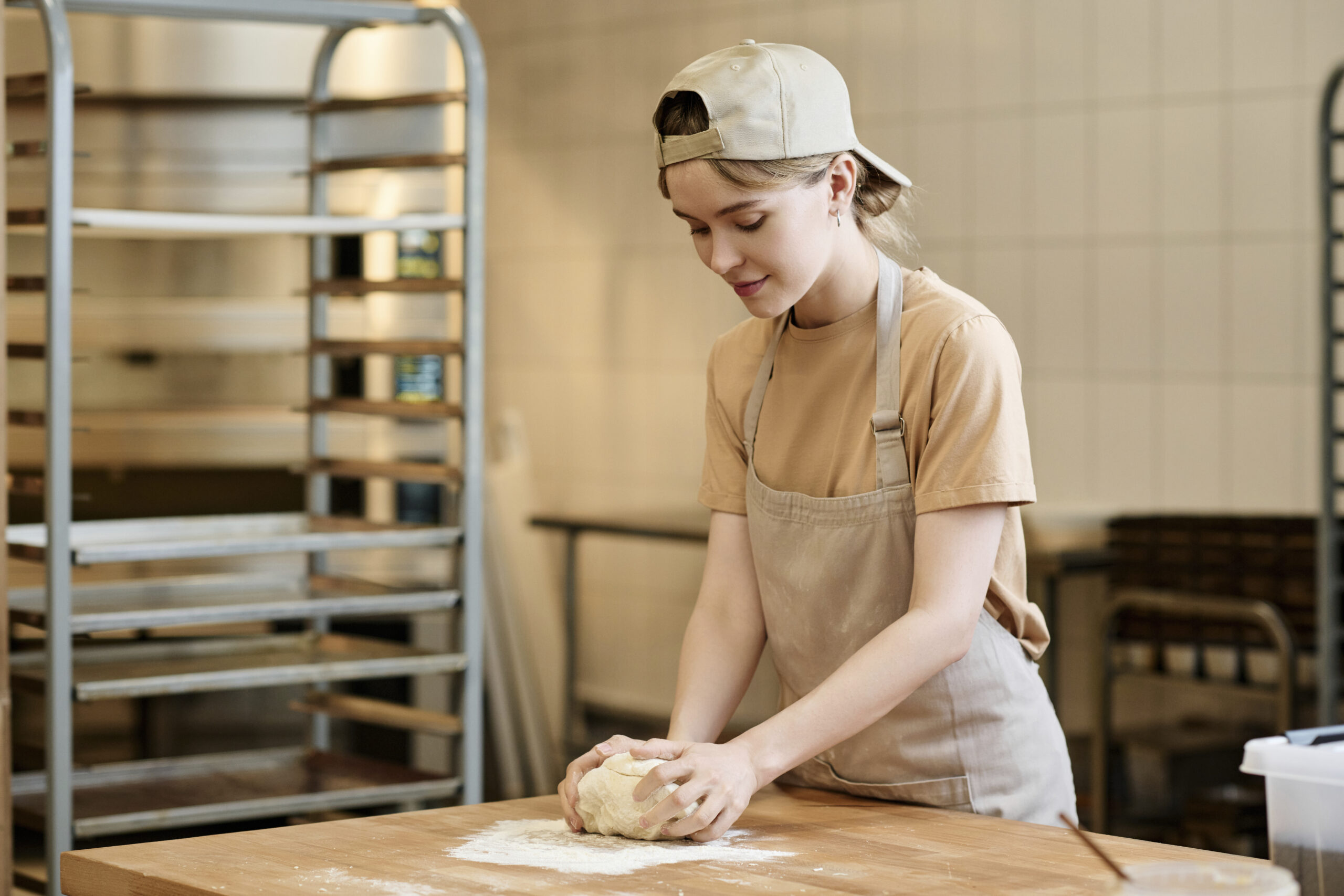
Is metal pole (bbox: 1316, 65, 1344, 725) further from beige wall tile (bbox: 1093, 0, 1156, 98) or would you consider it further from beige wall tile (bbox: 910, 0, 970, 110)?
beige wall tile (bbox: 910, 0, 970, 110)

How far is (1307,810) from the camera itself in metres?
1.25

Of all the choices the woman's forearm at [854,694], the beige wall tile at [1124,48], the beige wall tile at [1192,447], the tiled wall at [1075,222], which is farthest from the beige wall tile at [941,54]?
the woman's forearm at [854,694]

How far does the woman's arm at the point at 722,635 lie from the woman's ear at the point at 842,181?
374 millimetres

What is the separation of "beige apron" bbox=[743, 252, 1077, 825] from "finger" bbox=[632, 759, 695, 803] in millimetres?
283

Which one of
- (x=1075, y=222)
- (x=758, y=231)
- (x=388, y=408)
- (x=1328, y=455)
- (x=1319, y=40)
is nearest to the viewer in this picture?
(x=758, y=231)

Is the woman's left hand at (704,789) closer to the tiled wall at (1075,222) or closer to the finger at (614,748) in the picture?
the finger at (614,748)

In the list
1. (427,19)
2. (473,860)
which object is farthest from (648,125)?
(473,860)

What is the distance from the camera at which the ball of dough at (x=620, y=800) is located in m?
1.39

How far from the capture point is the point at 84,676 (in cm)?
259

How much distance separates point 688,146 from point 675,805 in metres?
0.60

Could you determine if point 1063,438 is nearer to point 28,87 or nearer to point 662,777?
point 28,87

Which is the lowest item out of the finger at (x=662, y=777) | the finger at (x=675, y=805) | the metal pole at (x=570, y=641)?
the metal pole at (x=570, y=641)

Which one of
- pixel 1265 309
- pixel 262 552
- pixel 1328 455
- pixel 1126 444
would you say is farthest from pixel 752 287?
pixel 1126 444

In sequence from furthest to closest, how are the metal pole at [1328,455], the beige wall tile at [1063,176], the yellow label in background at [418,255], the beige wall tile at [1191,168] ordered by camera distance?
the beige wall tile at [1063,176], the beige wall tile at [1191,168], the yellow label in background at [418,255], the metal pole at [1328,455]
